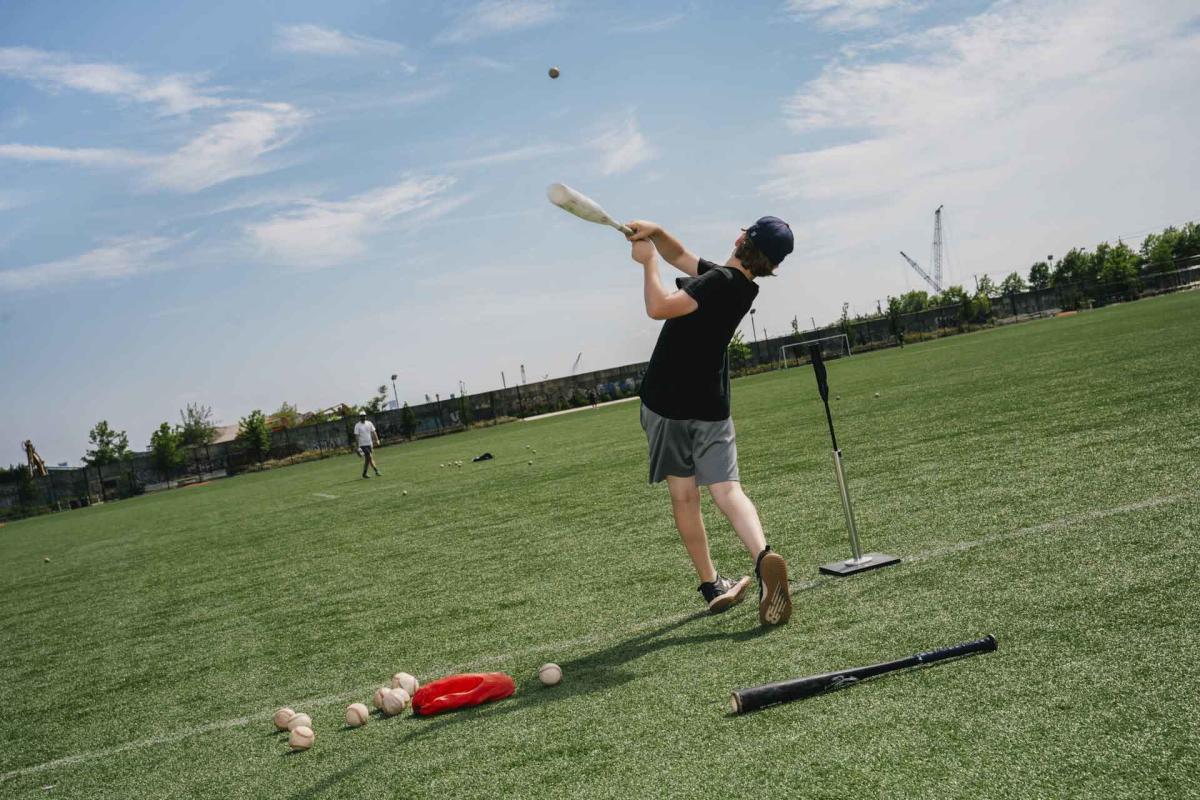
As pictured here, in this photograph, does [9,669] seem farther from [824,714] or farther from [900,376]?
[900,376]

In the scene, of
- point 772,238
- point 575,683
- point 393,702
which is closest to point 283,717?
point 393,702

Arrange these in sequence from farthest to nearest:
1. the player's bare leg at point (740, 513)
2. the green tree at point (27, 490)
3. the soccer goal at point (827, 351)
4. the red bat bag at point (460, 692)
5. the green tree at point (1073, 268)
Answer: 1. the green tree at point (1073, 268)
2. the soccer goal at point (827, 351)
3. the green tree at point (27, 490)
4. the player's bare leg at point (740, 513)
5. the red bat bag at point (460, 692)

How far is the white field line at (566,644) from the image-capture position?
4.82 m

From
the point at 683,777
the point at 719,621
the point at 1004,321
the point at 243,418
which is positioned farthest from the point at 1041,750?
the point at 1004,321

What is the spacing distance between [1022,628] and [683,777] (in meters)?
1.80

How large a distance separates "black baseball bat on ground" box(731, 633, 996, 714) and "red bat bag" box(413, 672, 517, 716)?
125 centimetres

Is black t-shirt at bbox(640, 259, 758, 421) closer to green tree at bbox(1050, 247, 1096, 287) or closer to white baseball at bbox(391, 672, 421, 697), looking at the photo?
white baseball at bbox(391, 672, 421, 697)

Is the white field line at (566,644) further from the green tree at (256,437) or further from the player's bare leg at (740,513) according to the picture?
the green tree at (256,437)

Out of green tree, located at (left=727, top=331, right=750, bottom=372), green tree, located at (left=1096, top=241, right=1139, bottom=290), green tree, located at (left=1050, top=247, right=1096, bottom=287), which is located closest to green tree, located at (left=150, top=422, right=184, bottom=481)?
green tree, located at (left=727, top=331, right=750, bottom=372)

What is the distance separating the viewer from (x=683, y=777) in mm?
3195

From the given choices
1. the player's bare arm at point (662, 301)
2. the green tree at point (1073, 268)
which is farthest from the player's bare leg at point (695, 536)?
the green tree at point (1073, 268)

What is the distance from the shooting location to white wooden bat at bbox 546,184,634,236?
522cm

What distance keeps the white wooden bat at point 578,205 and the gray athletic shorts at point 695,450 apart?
1.14 meters

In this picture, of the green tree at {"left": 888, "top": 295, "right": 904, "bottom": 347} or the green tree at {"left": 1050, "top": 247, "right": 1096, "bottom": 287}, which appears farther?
the green tree at {"left": 1050, "top": 247, "right": 1096, "bottom": 287}
